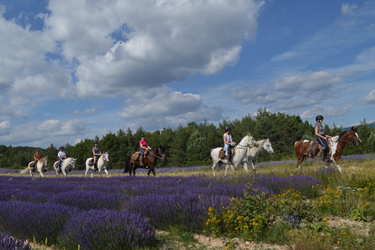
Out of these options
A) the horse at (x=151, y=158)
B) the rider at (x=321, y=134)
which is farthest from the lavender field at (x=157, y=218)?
the horse at (x=151, y=158)

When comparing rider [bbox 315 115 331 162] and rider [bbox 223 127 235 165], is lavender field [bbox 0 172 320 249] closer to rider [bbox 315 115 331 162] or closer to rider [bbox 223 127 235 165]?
rider [bbox 315 115 331 162]

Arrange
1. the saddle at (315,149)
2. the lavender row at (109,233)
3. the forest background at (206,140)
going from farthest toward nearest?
the forest background at (206,140) → the saddle at (315,149) → the lavender row at (109,233)

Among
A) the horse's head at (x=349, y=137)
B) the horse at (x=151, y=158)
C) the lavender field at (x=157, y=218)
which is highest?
the horse's head at (x=349, y=137)

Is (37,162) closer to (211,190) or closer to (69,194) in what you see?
(69,194)

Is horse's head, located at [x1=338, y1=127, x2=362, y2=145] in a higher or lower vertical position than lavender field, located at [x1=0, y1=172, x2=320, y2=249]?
higher

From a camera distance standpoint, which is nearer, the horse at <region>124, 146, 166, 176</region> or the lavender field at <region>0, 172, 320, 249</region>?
the lavender field at <region>0, 172, 320, 249</region>

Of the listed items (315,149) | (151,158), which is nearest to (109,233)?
(315,149)

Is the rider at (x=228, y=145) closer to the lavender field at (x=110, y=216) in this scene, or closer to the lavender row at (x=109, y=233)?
the lavender field at (x=110, y=216)

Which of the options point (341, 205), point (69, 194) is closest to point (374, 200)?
point (341, 205)

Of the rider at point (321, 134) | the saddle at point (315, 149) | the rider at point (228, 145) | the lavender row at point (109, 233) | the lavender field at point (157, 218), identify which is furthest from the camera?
the rider at point (228, 145)

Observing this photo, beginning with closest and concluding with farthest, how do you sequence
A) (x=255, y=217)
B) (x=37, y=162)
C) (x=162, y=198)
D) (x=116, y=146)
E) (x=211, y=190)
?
(x=255, y=217)
(x=162, y=198)
(x=211, y=190)
(x=37, y=162)
(x=116, y=146)

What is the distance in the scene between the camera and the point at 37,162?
21.6 m

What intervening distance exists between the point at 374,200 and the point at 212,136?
29414 millimetres

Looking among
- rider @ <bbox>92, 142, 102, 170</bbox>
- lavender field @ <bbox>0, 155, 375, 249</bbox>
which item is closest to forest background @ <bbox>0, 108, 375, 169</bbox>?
rider @ <bbox>92, 142, 102, 170</bbox>
